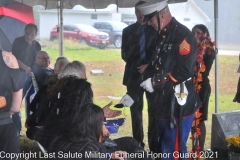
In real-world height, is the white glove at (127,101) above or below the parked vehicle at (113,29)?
above

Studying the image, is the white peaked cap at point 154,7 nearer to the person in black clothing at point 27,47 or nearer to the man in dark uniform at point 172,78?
the man in dark uniform at point 172,78

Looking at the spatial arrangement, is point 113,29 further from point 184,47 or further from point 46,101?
point 46,101

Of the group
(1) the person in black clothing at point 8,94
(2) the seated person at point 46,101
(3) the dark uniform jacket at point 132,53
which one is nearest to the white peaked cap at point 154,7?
(2) the seated person at point 46,101

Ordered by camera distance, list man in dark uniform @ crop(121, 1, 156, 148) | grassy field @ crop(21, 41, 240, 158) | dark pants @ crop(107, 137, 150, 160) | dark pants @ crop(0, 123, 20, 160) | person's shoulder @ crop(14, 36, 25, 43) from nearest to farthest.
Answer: dark pants @ crop(0, 123, 20, 160), dark pants @ crop(107, 137, 150, 160), man in dark uniform @ crop(121, 1, 156, 148), person's shoulder @ crop(14, 36, 25, 43), grassy field @ crop(21, 41, 240, 158)

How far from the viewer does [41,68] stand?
20.3 feet

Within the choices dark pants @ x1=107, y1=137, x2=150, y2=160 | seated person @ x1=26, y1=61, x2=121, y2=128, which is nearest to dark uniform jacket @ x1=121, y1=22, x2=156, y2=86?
seated person @ x1=26, y1=61, x2=121, y2=128

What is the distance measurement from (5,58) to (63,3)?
4345mm

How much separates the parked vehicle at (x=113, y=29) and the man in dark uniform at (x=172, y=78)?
10399 mm

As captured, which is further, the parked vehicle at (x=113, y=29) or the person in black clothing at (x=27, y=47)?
the parked vehicle at (x=113, y=29)

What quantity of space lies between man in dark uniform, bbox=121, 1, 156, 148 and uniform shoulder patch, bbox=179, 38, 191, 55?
2.18 feet

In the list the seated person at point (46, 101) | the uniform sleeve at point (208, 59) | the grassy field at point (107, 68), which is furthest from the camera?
the grassy field at point (107, 68)

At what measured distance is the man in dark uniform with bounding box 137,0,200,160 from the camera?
4023 mm

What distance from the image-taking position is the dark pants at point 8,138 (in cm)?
350

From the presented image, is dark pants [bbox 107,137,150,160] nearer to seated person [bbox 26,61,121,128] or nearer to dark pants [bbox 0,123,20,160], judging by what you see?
seated person [bbox 26,61,121,128]
